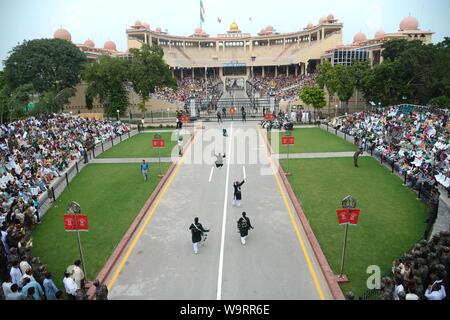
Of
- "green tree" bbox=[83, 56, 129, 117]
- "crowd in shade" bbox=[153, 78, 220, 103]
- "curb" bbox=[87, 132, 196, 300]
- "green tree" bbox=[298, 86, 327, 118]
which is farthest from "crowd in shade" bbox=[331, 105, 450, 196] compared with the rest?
"crowd in shade" bbox=[153, 78, 220, 103]

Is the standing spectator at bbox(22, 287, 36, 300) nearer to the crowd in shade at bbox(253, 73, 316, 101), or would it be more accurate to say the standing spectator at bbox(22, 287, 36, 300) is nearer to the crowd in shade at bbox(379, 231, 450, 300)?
the crowd in shade at bbox(379, 231, 450, 300)

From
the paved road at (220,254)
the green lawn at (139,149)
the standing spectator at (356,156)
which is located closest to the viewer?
the paved road at (220,254)

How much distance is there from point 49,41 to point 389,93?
46.7 metres

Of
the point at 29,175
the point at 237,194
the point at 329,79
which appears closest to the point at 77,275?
the point at 237,194

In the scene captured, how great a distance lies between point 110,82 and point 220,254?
125ft

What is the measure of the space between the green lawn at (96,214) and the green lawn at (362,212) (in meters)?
7.52

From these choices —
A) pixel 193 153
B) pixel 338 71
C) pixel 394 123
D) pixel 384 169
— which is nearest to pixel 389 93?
pixel 338 71

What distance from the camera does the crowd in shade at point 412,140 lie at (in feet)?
58.2

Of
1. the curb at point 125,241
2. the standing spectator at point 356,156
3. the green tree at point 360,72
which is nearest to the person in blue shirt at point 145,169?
the curb at point 125,241

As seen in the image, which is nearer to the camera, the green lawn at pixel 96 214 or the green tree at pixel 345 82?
the green lawn at pixel 96 214

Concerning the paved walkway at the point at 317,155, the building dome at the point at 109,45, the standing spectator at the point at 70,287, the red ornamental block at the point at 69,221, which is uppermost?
the building dome at the point at 109,45

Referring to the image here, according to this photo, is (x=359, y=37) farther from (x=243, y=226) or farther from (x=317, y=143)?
(x=243, y=226)

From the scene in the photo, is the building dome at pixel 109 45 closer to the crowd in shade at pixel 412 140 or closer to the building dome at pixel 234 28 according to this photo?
the building dome at pixel 234 28

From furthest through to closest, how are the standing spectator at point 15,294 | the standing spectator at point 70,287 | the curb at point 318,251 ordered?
the curb at point 318,251 < the standing spectator at point 70,287 < the standing spectator at point 15,294
